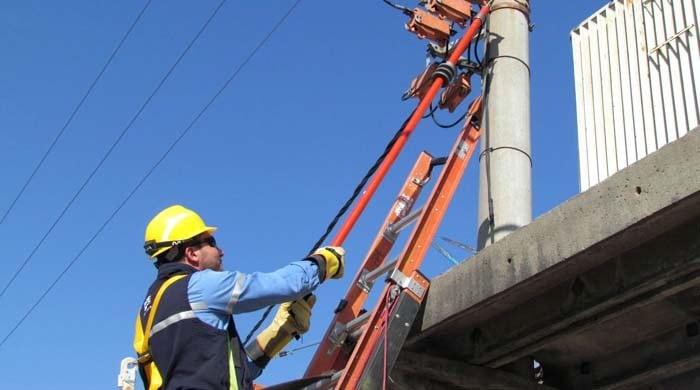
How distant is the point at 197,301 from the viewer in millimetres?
4242

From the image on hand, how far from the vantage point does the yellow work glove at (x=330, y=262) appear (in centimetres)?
474

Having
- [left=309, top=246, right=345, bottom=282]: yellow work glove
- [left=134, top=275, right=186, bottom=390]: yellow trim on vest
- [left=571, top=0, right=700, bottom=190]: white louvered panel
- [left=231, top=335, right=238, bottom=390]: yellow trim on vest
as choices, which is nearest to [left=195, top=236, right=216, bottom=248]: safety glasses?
[left=134, top=275, right=186, bottom=390]: yellow trim on vest

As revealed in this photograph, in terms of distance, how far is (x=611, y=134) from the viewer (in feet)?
27.8

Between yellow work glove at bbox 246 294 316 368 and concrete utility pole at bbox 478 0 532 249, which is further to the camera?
concrete utility pole at bbox 478 0 532 249

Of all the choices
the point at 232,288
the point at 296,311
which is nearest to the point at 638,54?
the point at 296,311

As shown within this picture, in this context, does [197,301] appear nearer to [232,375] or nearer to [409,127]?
[232,375]

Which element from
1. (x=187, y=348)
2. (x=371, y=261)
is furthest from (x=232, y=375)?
(x=371, y=261)

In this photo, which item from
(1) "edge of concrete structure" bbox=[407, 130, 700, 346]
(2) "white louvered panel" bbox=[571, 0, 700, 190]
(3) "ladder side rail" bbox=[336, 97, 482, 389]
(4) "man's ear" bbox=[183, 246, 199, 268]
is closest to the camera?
(1) "edge of concrete structure" bbox=[407, 130, 700, 346]

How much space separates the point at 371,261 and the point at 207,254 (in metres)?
2.46

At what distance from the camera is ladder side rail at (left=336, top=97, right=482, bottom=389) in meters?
5.53

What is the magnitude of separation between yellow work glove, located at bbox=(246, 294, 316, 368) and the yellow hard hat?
3.86 ft

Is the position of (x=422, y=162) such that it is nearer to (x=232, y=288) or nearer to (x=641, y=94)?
(x=641, y=94)

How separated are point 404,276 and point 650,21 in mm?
4088

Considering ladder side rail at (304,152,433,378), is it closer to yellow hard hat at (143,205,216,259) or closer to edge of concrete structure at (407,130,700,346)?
edge of concrete structure at (407,130,700,346)
